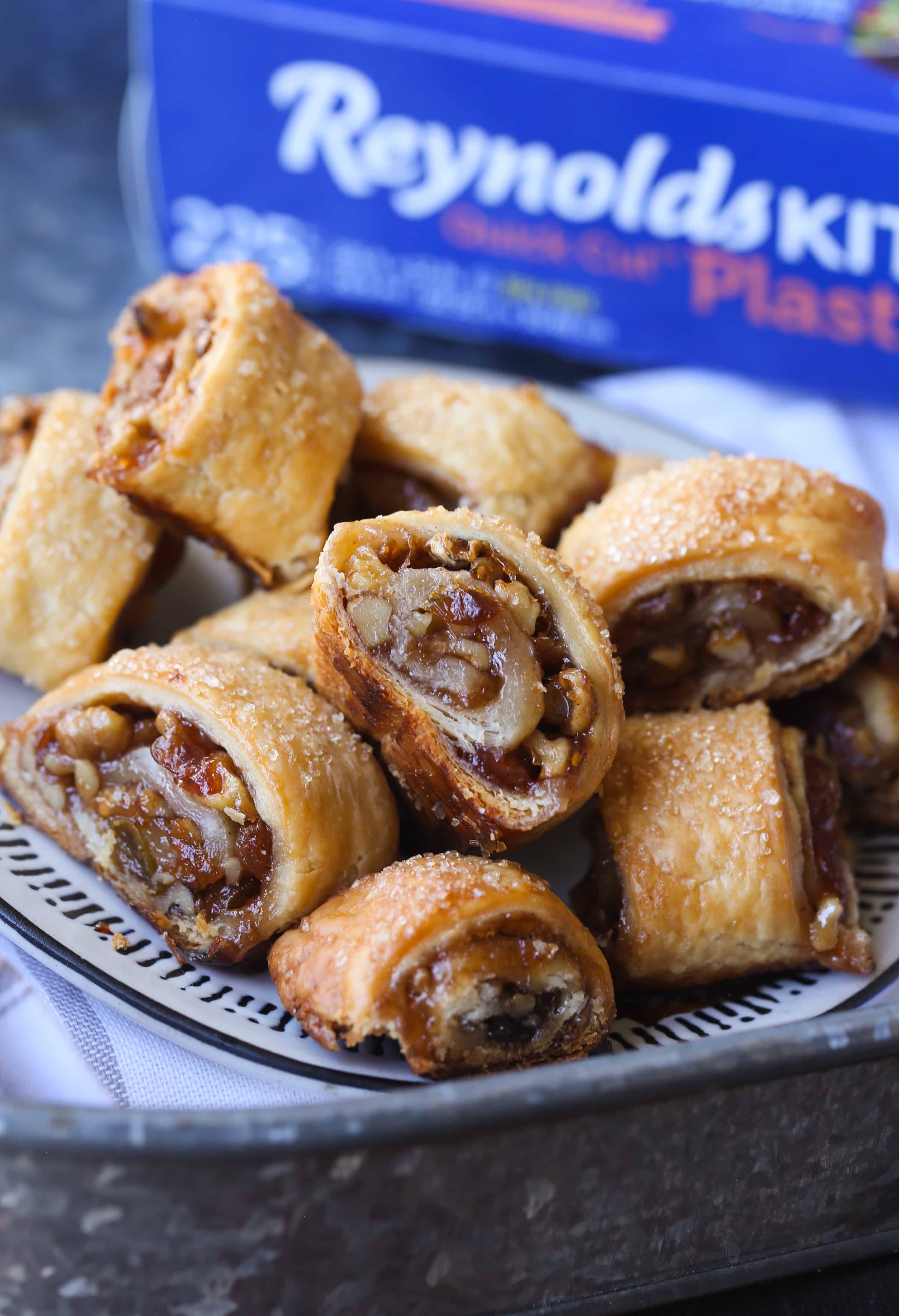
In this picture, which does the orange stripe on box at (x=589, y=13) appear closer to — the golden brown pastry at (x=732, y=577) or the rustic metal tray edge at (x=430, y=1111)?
the golden brown pastry at (x=732, y=577)

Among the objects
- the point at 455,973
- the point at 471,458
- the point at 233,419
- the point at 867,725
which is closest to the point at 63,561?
the point at 233,419

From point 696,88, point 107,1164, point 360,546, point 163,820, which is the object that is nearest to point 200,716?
point 163,820

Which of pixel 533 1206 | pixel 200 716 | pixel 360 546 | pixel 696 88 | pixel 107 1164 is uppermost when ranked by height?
pixel 696 88

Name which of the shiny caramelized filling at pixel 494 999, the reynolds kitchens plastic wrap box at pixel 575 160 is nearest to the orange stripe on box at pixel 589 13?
the reynolds kitchens plastic wrap box at pixel 575 160

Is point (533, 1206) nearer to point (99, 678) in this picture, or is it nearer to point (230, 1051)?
point (230, 1051)

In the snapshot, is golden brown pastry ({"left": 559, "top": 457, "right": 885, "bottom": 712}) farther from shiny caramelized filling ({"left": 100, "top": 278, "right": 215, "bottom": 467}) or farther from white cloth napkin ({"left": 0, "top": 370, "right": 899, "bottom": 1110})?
shiny caramelized filling ({"left": 100, "top": 278, "right": 215, "bottom": 467})

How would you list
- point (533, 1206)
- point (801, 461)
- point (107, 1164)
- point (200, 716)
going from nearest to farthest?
point (107, 1164), point (533, 1206), point (200, 716), point (801, 461)

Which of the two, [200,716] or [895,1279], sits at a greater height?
[200,716]
